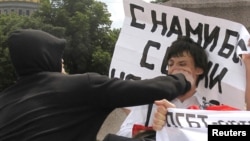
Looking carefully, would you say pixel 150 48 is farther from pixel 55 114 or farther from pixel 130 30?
pixel 55 114

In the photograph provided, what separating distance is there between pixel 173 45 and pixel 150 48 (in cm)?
33

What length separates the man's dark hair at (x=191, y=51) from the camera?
2.76 m

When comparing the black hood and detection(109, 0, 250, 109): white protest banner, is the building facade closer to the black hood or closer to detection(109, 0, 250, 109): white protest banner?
detection(109, 0, 250, 109): white protest banner

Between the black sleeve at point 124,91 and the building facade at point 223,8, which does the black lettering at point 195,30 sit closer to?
the building facade at point 223,8

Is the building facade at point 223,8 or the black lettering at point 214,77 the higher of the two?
the building facade at point 223,8

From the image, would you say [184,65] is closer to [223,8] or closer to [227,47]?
[227,47]

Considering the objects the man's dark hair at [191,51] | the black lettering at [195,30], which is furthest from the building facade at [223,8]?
the man's dark hair at [191,51]

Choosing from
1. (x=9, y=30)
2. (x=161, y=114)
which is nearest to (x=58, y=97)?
(x=161, y=114)

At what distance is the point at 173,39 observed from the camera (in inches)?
121

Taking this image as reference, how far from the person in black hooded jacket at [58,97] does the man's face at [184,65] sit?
52cm

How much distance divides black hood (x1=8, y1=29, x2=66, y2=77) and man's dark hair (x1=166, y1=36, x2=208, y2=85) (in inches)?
31.0

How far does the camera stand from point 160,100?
7.27ft

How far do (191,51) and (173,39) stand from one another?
32 centimetres

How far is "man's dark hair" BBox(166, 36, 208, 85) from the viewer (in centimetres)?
276
